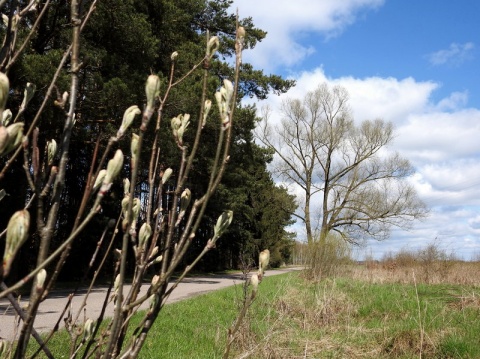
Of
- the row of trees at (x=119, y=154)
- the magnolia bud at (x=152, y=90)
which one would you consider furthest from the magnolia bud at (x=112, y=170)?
the magnolia bud at (x=152, y=90)

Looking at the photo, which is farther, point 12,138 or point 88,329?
point 88,329

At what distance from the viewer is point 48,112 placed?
9.01 meters

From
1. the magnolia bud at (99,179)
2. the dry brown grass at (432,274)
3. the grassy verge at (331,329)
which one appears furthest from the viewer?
the dry brown grass at (432,274)

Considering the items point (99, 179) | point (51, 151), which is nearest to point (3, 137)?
point (99, 179)

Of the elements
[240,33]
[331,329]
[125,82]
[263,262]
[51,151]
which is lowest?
[331,329]

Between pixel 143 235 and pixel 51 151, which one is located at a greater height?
pixel 51 151

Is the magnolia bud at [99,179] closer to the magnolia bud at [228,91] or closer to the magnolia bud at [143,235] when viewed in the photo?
the magnolia bud at [143,235]

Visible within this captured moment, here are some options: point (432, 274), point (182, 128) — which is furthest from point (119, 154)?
point (432, 274)

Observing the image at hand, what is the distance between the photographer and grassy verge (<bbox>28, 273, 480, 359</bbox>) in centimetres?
446

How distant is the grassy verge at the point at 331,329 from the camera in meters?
4.46

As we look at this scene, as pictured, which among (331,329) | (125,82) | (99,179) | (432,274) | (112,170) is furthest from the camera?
(432,274)

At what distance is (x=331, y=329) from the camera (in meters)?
5.81

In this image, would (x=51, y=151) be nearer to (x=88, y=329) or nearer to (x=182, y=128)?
(x=182, y=128)

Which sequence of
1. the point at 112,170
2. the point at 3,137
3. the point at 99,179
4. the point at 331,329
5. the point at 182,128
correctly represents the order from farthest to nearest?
the point at 331,329, the point at 182,128, the point at 99,179, the point at 112,170, the point at 3,137
